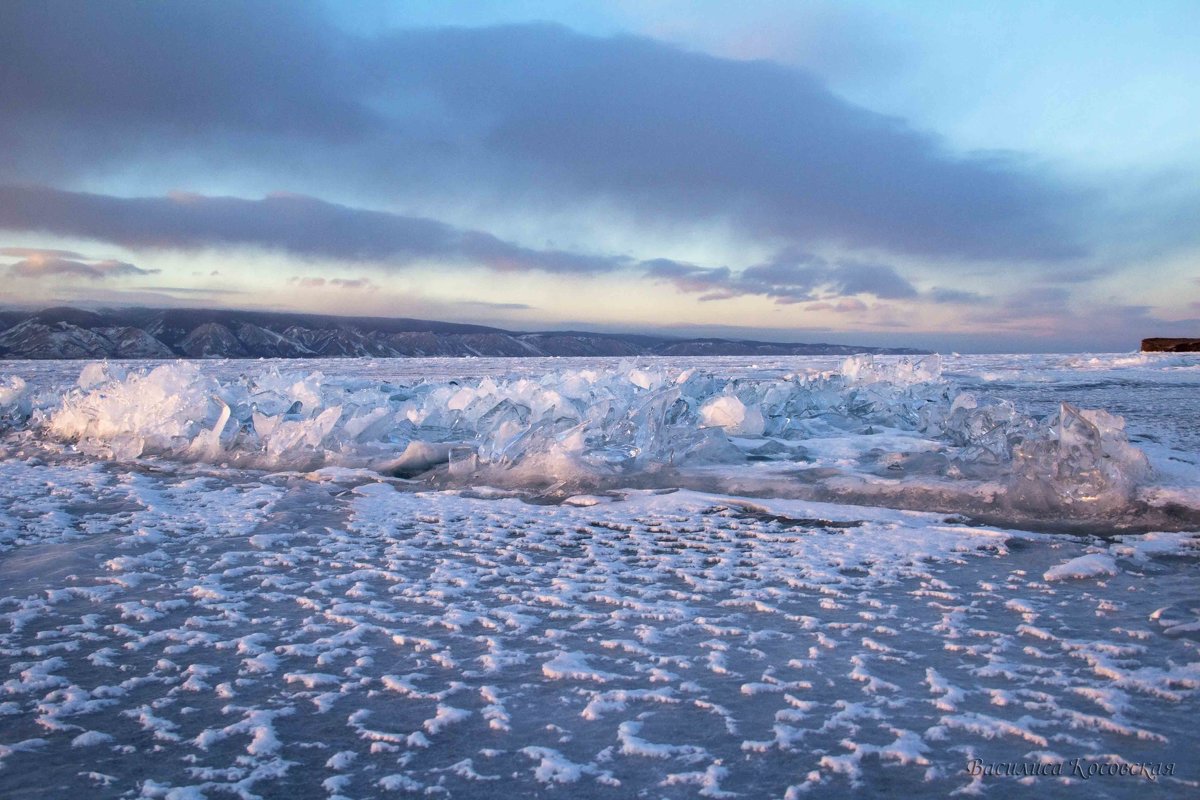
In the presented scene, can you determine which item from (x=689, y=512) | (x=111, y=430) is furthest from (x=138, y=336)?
(x=689, y=512)

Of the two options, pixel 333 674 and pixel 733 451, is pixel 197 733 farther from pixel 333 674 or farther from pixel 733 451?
pixel 733 451

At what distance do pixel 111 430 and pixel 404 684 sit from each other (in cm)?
763

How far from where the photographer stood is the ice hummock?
4.56 m

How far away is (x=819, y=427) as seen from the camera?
8.46 meters

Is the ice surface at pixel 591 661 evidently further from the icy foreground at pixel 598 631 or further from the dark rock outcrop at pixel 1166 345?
the dark rock outcrop at pixel 1166 345

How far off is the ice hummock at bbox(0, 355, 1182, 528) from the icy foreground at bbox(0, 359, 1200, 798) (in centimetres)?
5

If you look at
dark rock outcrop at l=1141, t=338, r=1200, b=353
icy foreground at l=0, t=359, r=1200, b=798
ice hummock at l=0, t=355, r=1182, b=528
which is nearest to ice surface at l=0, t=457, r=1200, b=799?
icy foreground at l=0, t=359, r=1200, b=798

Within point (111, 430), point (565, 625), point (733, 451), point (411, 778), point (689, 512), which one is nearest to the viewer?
point (411, 778)

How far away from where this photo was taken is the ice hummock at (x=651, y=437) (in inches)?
180

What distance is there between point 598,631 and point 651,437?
391cm

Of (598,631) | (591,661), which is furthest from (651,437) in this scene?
(591,661)

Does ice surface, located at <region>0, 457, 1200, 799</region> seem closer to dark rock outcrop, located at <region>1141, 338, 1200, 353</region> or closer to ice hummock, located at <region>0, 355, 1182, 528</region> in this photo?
ice hummock, located at <region>0, 355, 1182, 528</region>

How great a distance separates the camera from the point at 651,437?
6398mm

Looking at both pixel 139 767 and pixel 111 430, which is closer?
pixel 139 767
